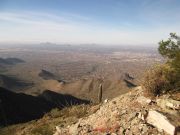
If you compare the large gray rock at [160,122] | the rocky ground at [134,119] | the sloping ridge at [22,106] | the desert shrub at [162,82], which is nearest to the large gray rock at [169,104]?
the rocky ground at [134,119]

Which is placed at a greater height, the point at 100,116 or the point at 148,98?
the point at 148,98

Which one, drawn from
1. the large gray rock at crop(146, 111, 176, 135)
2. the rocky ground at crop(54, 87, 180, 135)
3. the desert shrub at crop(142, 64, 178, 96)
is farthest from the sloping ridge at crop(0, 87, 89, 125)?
the large gray rock at crop(146, 111, 176, 135)

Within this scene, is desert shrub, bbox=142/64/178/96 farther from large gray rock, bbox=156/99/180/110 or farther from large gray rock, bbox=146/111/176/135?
large gray rock, bbox=146/111/176/135

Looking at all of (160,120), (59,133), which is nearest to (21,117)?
(59,133)

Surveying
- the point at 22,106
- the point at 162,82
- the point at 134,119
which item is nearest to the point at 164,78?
the point at 162,82

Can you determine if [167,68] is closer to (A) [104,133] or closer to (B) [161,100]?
(B) [161,100]

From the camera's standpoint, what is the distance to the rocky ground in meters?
8.62

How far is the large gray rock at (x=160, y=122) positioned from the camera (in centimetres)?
818

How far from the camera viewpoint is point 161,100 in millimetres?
10180

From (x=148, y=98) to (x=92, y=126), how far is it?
8.27ft

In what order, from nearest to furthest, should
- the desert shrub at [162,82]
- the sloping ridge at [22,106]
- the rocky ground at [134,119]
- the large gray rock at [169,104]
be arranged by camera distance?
the rocky ground at [134,119], the large gray rock at [169,104], the desert shrub at [162,82], the sloping ridge at [22,106]

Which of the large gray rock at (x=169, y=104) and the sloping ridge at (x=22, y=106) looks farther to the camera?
the sloping ridge at (x=22, y=106)

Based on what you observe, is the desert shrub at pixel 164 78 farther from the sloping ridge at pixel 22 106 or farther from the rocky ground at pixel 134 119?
the sloping ridge at pixel 22 106

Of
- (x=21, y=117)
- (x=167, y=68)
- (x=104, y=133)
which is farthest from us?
(x=21, y=117)
